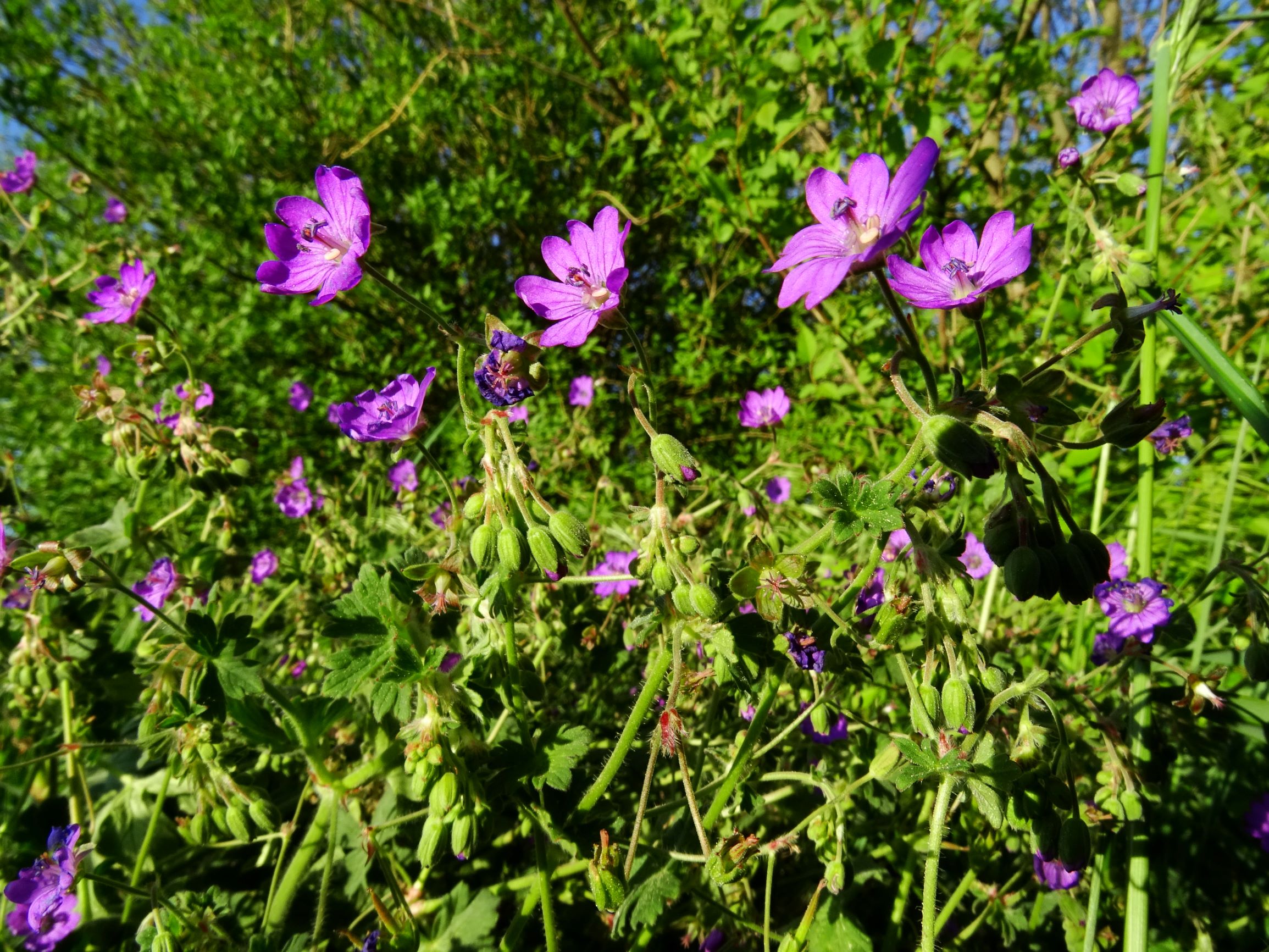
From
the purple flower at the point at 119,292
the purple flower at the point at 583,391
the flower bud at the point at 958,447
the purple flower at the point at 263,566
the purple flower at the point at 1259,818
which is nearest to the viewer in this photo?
the flower bud at the point at 958,447

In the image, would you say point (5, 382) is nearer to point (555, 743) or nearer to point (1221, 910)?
point (555, 743)

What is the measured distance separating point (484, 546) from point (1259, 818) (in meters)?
1.63

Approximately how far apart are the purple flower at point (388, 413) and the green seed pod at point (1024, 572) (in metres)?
0.71

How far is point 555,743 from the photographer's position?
1.04 meters

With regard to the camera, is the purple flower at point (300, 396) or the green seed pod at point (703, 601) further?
the purple flower at point (300, 396)

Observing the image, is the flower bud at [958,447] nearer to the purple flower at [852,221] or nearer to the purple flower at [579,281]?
the purple flower at [852,221]

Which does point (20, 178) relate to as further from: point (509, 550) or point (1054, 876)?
point (1054, 876)

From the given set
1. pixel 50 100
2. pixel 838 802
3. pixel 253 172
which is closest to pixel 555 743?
pixel 838 802

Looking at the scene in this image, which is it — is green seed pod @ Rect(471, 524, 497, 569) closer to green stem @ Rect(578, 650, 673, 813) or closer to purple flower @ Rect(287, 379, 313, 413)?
green stem @ Rect(578, 650, 673, 813)

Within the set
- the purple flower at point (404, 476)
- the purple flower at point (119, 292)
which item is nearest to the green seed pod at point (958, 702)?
the purple flower at point (404, 476)

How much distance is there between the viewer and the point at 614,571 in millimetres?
1694

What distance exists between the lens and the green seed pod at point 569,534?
87cm

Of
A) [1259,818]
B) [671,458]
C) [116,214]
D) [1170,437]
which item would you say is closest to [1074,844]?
[671,458]

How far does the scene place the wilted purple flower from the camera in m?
0.83
